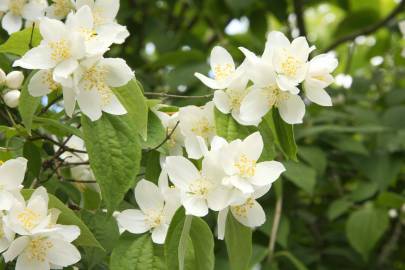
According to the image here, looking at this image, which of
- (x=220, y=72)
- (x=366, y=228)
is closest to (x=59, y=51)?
(x=220, y=72)

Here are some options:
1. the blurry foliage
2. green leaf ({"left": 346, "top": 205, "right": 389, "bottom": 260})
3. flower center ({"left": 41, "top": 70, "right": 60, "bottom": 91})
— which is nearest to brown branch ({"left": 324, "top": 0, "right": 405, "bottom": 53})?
the blurry foliage

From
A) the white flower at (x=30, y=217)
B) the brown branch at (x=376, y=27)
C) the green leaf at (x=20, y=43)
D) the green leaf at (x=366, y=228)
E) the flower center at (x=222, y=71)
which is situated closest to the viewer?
the white flower at (x=30, y=217)

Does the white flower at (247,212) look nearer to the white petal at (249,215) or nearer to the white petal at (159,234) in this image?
the white petal at (249,215)

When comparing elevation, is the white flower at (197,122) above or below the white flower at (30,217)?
above

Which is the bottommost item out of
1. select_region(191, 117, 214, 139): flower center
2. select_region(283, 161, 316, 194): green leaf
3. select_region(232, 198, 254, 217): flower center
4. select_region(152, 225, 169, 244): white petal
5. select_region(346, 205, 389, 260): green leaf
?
select_region(346, 205, 389, 260): green leaf

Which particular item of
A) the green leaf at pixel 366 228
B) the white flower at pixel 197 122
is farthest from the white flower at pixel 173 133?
the green leaf at pixel 366 228

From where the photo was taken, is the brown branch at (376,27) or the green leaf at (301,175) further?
the brown branch at (376,27)

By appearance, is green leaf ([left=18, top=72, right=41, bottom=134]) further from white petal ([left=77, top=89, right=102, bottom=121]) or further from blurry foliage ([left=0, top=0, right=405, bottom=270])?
blurry foliage ([left=0, top=0, right=405, bottom=270])

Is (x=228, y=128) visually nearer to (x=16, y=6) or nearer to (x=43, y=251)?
(x=43, y=251)
